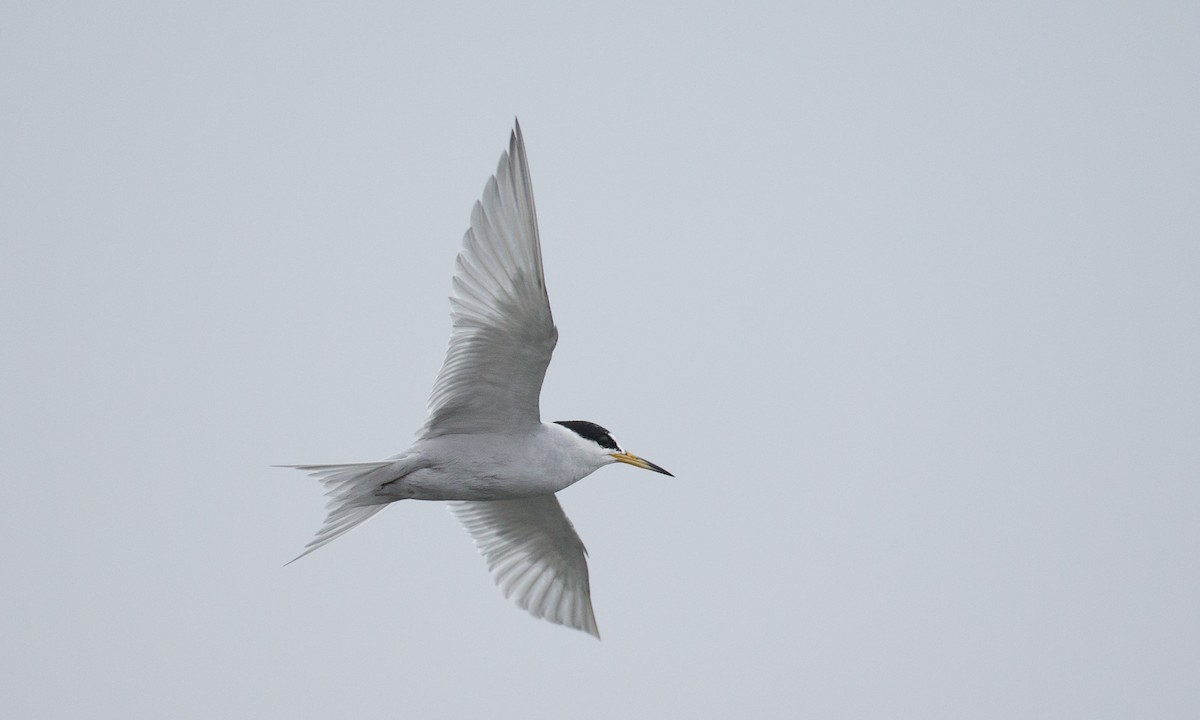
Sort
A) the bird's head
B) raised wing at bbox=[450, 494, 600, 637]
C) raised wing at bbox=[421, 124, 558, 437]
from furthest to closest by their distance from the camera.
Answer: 1. raised wing at bbox=[450, 494, 600, 637]
2. the bird's head
3. raised wing at bbox=[421, 124, 558, 437]

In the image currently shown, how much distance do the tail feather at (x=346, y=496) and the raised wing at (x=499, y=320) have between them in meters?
0.41

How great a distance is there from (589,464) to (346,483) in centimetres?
130

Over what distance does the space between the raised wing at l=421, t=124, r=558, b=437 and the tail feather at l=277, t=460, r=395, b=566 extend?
41 centimetres

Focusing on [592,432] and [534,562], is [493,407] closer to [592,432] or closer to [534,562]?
[592,432]

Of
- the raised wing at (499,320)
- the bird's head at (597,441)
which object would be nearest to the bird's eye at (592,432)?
the bird's head at (597,441)

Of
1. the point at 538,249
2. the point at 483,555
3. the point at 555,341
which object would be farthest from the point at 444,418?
the point at 483,555

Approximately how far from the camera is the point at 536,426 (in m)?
5.98

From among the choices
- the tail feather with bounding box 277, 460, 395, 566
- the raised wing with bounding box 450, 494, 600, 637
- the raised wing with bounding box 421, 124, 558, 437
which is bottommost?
the raised wing with bounding box 450, 494, 600, 637

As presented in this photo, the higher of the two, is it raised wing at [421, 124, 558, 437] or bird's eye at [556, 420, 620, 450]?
raised wing at [421, 124, 558, 437]

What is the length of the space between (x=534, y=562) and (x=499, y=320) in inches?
90.8

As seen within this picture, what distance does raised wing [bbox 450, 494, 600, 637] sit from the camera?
7227 mm

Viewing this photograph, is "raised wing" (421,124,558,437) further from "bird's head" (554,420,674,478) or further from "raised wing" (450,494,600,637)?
"raised wing" (450,494,600,637)

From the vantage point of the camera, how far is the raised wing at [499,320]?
207 inches

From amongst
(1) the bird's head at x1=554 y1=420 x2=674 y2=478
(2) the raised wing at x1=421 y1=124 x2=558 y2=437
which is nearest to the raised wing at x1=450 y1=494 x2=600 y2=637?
(1) the bird's head at x1=554 y1=420 x2=674 y2=478
